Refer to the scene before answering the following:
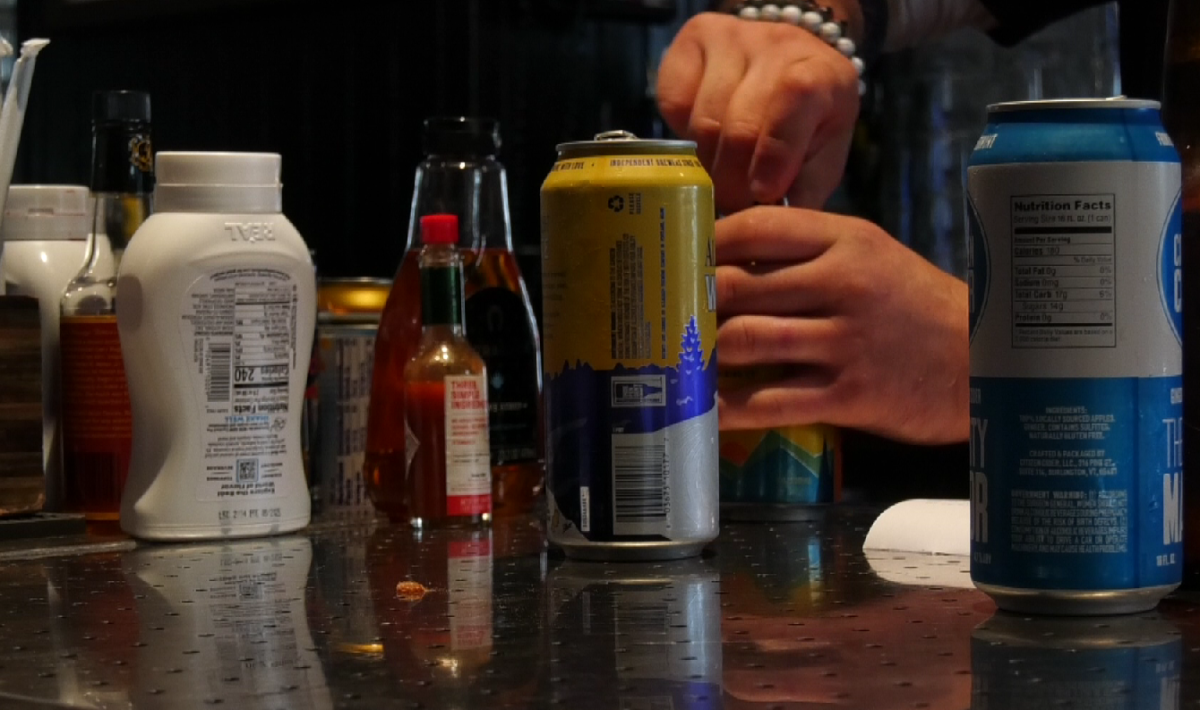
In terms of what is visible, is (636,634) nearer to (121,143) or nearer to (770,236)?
(770,236)

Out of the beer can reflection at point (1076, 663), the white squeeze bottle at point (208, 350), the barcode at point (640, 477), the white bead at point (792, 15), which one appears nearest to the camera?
the beer can reflection at point (1076, 663)

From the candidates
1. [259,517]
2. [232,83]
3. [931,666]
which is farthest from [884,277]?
[232,83]

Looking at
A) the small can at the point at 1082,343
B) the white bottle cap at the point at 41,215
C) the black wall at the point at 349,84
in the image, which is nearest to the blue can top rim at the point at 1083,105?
the small can at the point at 1082,343

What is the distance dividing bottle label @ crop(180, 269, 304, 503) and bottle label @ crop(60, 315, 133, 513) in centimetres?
10

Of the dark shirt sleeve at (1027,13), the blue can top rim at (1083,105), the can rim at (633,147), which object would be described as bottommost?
the blue can top rim at (1083,105)

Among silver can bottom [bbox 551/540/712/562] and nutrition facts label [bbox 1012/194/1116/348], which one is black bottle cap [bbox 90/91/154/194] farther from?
nutrition facts label [bbox 1012/194/1116/348]

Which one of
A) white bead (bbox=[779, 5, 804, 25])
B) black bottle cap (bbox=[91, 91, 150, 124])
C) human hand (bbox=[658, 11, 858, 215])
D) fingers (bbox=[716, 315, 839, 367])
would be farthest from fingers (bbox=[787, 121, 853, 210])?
black bottle cap (bbox=[91, 91, 150, 124])

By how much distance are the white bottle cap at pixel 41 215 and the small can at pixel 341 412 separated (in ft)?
0.69

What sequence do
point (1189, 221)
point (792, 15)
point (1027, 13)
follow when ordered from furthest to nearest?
point (1027, 13) < point (792, 15) < point (1189, 221)

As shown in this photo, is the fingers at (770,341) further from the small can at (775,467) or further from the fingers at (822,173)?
the fingers at (822,173)

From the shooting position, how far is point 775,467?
3.59ft

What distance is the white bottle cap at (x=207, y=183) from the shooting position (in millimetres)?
1080

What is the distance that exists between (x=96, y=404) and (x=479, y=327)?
292mm

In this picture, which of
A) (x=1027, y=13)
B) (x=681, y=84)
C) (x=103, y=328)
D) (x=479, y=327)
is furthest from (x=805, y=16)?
(x=103, y=328)
